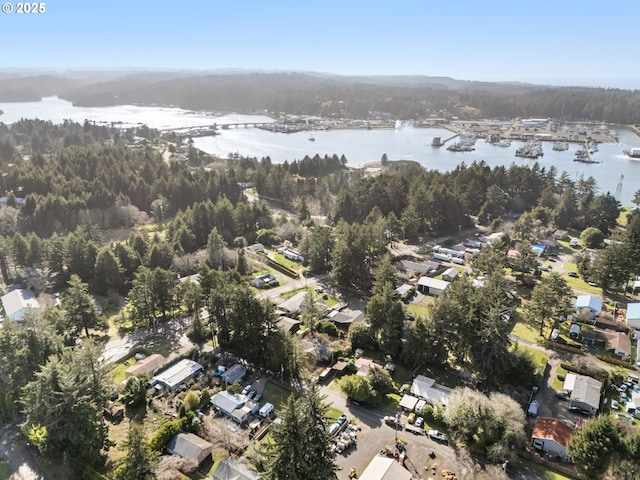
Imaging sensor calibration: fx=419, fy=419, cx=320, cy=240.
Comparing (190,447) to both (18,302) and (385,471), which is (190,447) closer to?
(385,471)

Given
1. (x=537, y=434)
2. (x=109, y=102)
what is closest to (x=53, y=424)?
(x=537, y=434)

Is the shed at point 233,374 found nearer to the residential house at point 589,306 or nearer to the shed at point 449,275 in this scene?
the shed at point 449,275

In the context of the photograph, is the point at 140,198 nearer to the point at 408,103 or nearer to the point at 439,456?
the point at 439,456

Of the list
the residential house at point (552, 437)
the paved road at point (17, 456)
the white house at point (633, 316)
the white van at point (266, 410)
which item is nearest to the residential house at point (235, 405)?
the white van at point (266, 410)

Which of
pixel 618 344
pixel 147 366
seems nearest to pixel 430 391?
pixel 618 344

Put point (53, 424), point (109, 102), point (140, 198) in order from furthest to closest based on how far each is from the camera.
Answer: point (109, 102) → point (140, 198) → point (53, 424)

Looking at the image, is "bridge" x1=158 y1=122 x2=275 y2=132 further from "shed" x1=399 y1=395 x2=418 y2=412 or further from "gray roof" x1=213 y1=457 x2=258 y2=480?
"gray roof" x1=213 y1=457 x2=258 y2=480
